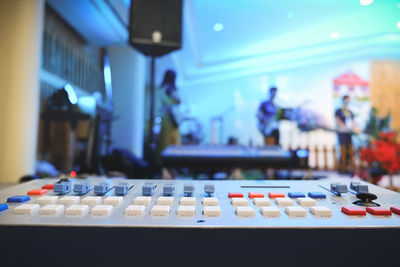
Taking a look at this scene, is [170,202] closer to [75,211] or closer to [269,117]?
[75,211]

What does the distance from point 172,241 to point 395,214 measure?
10.2 inches

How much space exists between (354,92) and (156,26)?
537 cm

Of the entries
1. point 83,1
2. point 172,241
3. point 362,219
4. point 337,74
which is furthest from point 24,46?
point 337,74

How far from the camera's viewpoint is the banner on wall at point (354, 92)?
5.34 m

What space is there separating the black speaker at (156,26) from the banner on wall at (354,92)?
4.74 meters

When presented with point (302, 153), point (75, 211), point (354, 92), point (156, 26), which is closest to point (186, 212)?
point (75, 211)

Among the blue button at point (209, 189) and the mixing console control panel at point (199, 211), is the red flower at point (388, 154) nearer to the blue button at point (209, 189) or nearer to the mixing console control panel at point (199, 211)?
the mixing console control panel at point (199, 211)

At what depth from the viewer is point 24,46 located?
4.63ft

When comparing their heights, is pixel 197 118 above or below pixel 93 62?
below

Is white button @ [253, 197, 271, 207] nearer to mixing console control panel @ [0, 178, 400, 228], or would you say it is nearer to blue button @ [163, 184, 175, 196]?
mixing console control panel @ [0, 178, 400, 228]

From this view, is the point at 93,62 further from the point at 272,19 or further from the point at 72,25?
the point at 272,19

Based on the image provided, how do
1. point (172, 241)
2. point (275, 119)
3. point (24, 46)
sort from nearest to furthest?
point (172, 241), point (24, 46), point (275, 119)

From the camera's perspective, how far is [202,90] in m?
4.71

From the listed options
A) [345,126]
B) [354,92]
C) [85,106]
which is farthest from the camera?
[354,92]
